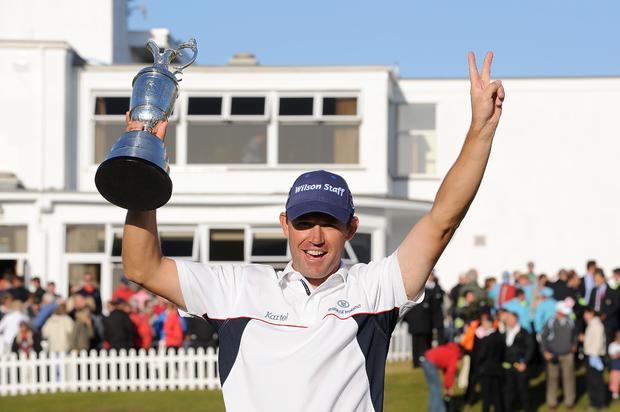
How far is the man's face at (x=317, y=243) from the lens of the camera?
4219 mm

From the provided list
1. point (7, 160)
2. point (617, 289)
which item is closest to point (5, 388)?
point (7, 160)

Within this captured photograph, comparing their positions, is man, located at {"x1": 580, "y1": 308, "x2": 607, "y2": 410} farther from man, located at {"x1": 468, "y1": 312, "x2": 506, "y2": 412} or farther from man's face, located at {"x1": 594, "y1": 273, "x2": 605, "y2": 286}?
man's face, located at {"x1": 594, "y1": 273, "x2": 605, "y2": 286}

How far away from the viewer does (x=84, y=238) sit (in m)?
27.3

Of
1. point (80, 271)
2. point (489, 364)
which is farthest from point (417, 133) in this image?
point (489, 364)

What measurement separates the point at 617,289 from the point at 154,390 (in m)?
7.91

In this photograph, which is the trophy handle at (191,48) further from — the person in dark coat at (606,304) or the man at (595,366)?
the person in dark coat at (606,304)

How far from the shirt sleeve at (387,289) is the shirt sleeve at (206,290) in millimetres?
454

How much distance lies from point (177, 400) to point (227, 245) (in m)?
7.76

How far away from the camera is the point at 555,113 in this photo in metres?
29.6

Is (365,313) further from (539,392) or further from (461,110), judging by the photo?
(461,110)

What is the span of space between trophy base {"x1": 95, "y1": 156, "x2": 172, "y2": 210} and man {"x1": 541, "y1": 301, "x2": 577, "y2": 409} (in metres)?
15.7

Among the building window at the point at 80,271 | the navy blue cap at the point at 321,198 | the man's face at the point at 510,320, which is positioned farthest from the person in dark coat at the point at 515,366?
the navy blue cap at the point at 321,198

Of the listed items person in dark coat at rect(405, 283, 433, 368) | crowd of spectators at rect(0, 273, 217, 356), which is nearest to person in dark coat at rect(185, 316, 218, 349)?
crowd of spectators at rect(0, 273, 217, 356)

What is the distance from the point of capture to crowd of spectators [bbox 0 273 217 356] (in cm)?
2107
